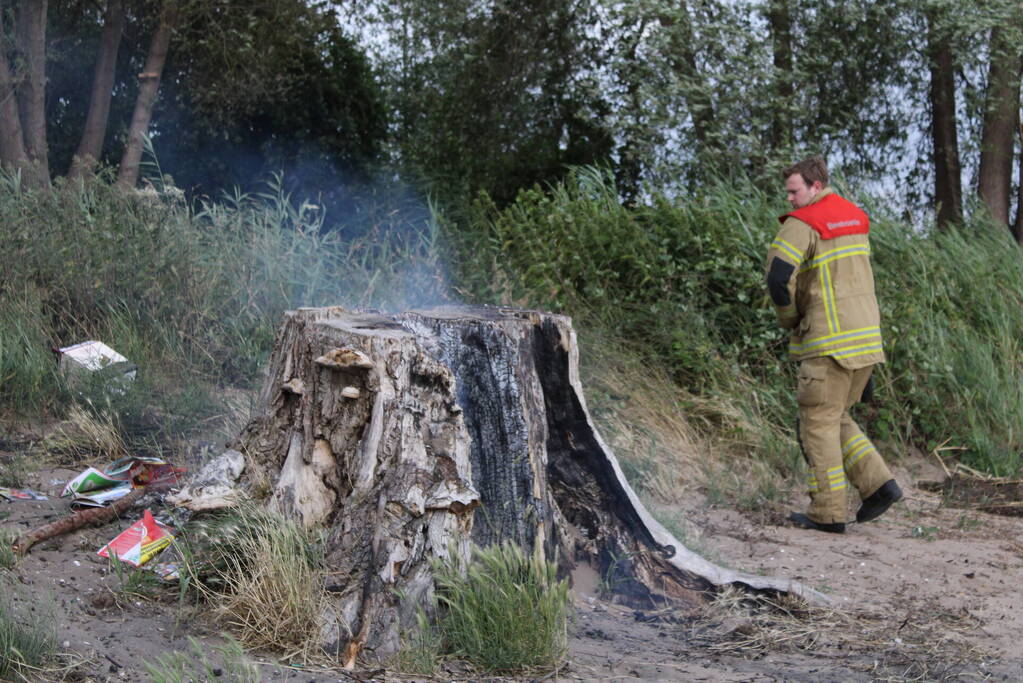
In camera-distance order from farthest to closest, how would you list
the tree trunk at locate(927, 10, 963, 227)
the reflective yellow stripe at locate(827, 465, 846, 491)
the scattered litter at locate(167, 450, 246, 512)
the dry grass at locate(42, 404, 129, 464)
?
the tree trunk at locate(927, 10, 963, 227)
the reflective yellow stripe at locate(827, 465, 846, 491)
the dry grass at locate(42, 404, 129, 464)
the scattered litter at locate(167, 450, 246, 512)

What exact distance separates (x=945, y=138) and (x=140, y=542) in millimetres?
8822

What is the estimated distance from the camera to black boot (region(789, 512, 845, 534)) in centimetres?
530

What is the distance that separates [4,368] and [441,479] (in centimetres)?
317

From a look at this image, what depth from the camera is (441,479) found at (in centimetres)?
340

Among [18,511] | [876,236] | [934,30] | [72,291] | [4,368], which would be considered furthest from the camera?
[934,30]

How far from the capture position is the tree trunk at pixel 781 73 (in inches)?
345

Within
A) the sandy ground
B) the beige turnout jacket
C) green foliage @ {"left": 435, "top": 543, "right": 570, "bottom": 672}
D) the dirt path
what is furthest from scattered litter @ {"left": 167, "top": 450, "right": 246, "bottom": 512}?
the beige turnout jacket

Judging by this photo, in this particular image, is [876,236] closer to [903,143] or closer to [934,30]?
[934,30]

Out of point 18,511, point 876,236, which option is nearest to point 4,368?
point 18,511

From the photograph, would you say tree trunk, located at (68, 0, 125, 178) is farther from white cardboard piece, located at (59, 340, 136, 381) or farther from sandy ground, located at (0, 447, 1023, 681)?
sandy ground, located at (0, 447, 1023, 681)

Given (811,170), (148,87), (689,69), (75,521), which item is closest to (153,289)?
(75,521)

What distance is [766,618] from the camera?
387cm

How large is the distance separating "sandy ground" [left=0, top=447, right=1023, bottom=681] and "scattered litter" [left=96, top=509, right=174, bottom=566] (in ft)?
0.29

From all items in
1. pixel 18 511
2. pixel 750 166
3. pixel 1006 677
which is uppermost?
pixel 750 166
